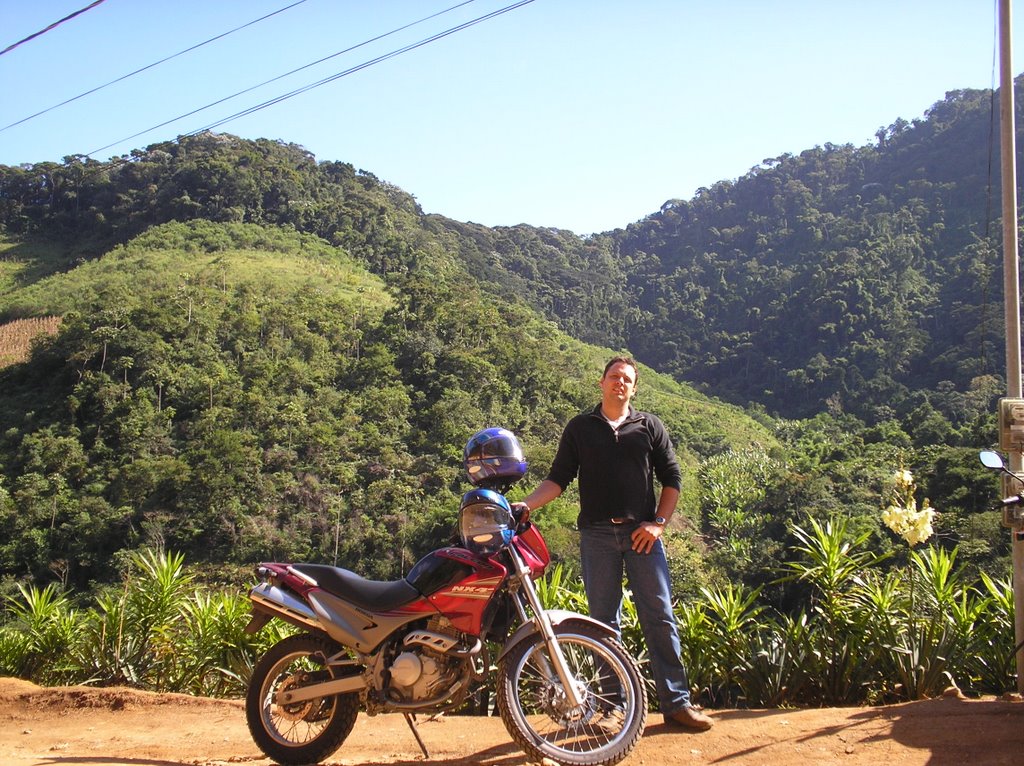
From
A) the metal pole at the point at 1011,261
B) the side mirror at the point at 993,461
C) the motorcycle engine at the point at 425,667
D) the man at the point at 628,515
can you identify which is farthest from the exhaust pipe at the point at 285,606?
the metal pole at the point at 1011,261

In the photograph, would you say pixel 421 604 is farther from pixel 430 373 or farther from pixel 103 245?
pixel 103 245

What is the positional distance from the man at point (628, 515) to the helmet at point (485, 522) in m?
0.41

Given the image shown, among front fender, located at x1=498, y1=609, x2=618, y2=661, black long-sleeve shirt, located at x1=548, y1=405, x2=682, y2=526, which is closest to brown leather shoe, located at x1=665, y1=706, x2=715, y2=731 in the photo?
front fender, located at x1=498, y1=609, x2=618, y2=661

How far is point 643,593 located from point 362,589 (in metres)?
1.24

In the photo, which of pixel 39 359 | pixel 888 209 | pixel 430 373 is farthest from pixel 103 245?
pixel 888 209

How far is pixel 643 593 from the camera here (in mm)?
4137

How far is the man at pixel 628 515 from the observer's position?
161 inches

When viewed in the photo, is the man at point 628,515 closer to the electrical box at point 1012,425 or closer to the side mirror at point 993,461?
the side mirror at point 993,461

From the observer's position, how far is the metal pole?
15.0ft

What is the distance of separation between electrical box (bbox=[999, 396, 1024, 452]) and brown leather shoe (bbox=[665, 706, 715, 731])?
202cm

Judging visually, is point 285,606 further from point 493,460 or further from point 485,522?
point 493,460

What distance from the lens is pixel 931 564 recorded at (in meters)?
5.47

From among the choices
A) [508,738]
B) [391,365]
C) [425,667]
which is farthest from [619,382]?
[391,365]

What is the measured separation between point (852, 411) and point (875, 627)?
6639 centimetres
